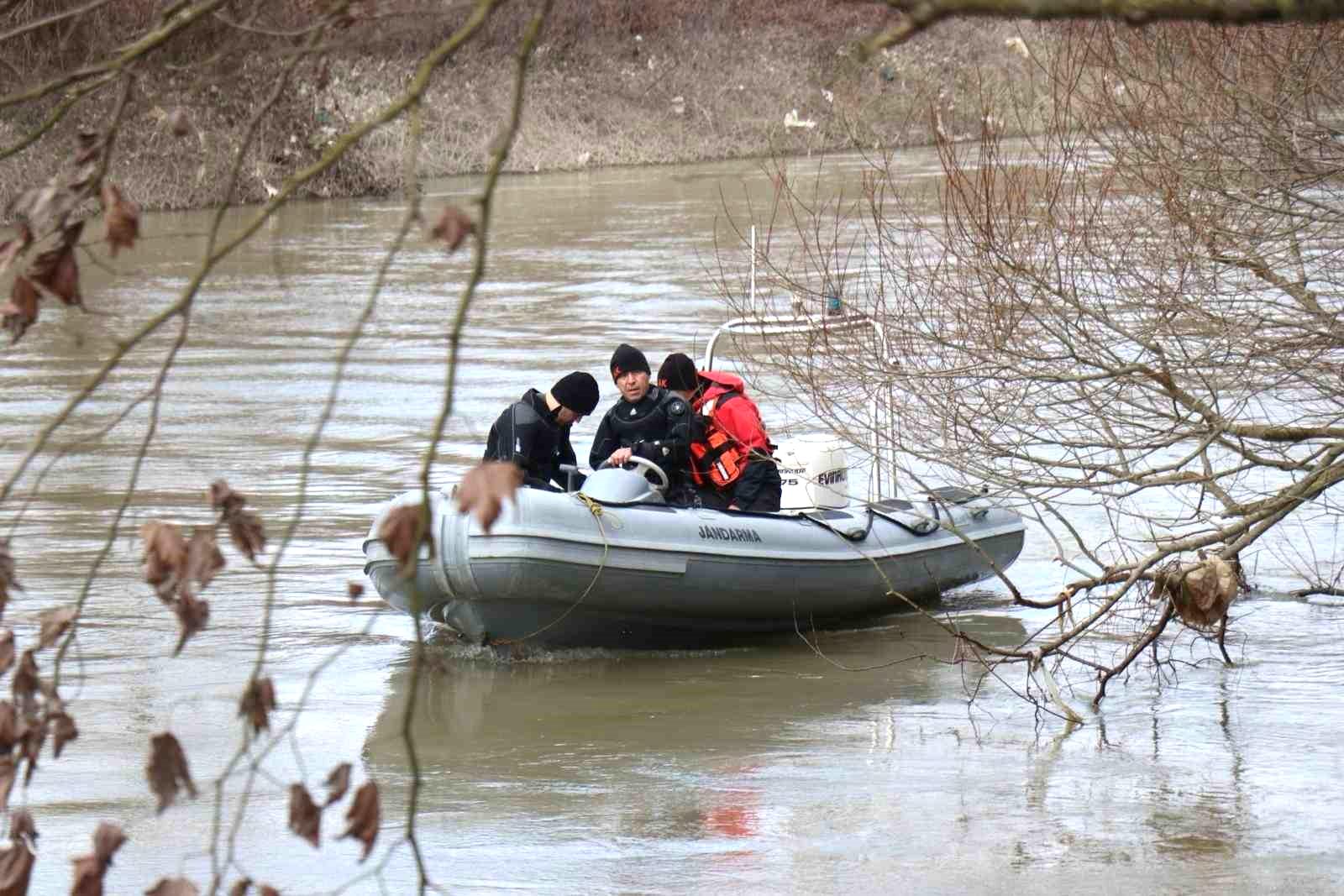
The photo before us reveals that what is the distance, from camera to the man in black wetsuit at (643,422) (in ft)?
24.3

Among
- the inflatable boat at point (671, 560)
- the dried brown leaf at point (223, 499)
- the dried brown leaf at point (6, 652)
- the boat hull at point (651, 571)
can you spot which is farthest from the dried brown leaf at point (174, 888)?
the boat hull at point (651, 571)

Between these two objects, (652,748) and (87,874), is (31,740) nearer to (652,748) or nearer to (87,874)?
(87,874)

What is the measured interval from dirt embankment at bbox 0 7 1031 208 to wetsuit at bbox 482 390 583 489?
18.3 metres

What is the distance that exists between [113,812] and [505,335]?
1159cm

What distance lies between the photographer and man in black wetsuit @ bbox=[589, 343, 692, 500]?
7.41 metres

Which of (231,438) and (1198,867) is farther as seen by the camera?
(231,438)

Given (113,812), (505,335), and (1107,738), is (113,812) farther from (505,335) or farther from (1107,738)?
(505,335)

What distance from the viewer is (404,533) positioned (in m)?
1.92

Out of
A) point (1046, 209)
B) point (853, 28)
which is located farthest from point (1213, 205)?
point (853, 28)

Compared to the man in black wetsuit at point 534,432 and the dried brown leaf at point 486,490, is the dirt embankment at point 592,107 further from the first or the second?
the dried brown leaf at point 486,490

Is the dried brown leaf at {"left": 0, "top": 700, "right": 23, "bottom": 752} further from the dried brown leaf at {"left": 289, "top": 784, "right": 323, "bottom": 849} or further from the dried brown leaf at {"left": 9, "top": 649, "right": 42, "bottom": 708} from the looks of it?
the dried brown leaf at {"left": 289, "top": 784, "right": 323, "bottom": 849}

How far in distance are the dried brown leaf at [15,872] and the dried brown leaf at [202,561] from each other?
14.6 inches

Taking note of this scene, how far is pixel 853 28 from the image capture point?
1582 inches

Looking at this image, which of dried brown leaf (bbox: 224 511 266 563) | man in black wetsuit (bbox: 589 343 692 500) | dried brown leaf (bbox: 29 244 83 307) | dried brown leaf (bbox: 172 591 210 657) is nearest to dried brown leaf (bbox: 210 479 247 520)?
dried brown leaf (bbox: 224 511 266 563)
